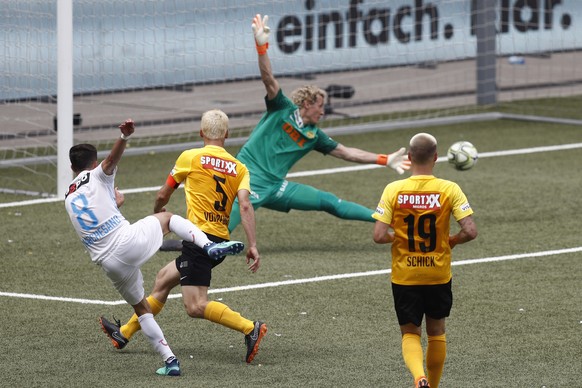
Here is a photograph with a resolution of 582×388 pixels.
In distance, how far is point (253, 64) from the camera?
1792 cm

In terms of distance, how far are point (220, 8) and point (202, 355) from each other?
953cm

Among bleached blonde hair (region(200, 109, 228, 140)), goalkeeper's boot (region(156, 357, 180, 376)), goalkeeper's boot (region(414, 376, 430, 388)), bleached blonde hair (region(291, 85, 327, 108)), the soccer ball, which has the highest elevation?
bleached blonde hair (region(291, 85, 327, 108))

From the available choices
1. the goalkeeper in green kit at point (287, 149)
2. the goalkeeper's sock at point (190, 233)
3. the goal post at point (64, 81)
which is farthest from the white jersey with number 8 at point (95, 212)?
the goal post at point (64, 81)

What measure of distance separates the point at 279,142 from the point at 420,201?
13.9ft

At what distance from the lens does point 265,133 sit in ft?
37.8

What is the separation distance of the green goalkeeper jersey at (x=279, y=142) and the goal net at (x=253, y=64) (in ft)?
11.8

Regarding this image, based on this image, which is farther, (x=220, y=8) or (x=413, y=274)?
(x=220, y=8)

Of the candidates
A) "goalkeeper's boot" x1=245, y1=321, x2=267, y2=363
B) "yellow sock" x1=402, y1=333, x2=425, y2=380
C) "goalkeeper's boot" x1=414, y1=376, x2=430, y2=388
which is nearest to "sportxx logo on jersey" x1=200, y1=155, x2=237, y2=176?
"goalkeeper's boot" x1=245, y1=321, x2=267, y2=363

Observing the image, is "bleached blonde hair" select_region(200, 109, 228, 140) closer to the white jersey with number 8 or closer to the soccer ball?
the white jersey with number 8

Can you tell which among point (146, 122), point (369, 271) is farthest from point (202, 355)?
point (146, 122)

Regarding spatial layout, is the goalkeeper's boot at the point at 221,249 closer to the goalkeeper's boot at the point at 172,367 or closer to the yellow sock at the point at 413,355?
the goalkeeper's boot at the point at 172,367

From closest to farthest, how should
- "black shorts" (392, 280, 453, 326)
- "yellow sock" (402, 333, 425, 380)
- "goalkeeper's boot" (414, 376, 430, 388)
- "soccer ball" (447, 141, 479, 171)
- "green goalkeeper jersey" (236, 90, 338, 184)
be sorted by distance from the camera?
"goalkeeper's boot" (414, 376, 430, 388), "yellow sock" (402, 333, 425, 380), "black shorts" (392, 280, 453, 326), "soccer ball" (447, 141, 479, 171), "green goalkeeper jersey" (236, 90, 338, 184)

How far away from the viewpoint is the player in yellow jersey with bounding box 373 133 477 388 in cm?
745

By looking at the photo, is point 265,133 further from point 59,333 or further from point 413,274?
point 413,274
